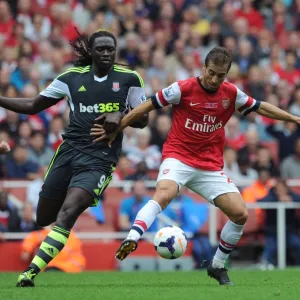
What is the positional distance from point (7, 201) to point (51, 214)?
5.37m

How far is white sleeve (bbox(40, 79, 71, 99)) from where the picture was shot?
35.5ft

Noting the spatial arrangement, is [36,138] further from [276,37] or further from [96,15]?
[276,37]

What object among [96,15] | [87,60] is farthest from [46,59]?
[87,60]

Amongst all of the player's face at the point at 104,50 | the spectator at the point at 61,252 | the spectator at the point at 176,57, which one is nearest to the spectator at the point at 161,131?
the spectator at the point at 176,57

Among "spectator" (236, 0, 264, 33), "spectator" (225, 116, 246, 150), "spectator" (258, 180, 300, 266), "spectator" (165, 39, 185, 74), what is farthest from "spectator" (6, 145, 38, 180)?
"spectator" (236, 0, 264, 33)

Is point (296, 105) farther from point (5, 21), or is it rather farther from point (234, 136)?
point (5, 21)

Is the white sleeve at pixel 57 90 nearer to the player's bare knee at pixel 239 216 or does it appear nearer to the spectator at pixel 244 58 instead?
the player's bare knee at pixel 239 216

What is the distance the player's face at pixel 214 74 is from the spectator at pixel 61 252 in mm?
5639

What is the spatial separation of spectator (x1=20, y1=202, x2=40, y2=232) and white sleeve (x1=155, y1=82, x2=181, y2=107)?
5815 millimetres

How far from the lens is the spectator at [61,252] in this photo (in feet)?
51.3

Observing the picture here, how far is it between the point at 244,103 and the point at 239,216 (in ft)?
3.96

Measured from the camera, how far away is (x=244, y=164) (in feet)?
59.7

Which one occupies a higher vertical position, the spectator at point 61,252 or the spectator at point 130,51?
the spectator at point 130,51

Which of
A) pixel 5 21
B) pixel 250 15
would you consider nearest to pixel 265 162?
pixel 5 21
